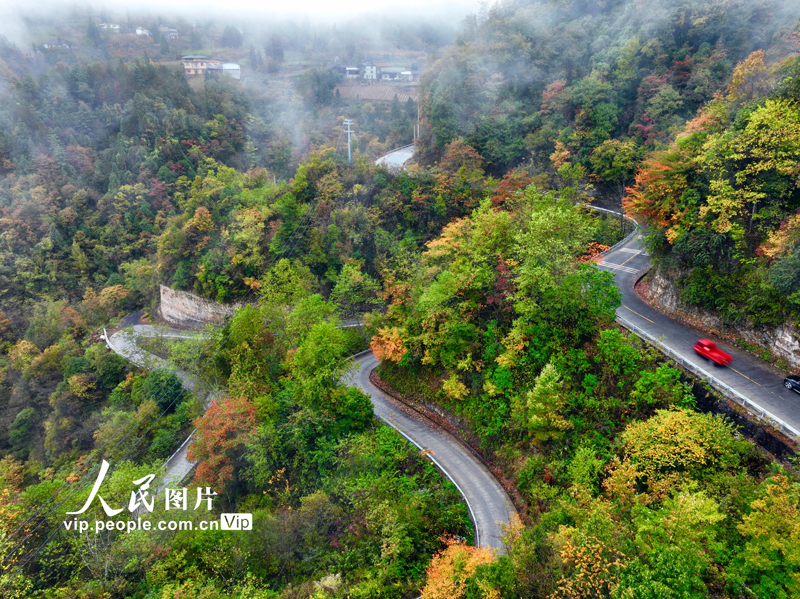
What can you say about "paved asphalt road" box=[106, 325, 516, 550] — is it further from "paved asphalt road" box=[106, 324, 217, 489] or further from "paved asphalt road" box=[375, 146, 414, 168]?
"paved asphalt road" box=[375, 146, 414, 168]

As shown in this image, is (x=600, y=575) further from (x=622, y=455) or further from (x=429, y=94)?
(x=429, y=94)

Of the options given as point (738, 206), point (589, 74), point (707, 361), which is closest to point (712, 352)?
point (707, 361)

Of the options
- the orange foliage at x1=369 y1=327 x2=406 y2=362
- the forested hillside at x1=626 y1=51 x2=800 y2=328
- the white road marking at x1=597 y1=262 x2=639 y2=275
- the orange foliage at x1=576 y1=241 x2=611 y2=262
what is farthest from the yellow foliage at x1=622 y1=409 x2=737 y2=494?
the white road marking at x1=597 y1=262 x2=639 y2=275

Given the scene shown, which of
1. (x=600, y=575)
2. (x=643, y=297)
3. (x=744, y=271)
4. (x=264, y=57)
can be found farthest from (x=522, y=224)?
(x=264, y=57)

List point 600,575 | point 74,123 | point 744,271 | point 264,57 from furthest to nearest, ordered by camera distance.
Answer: point 264,57 → point 74,123 → point 744,271 → point 600,575

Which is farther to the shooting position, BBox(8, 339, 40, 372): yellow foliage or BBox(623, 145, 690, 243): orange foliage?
BBox(8, 339, 40, 372): yellow foliage

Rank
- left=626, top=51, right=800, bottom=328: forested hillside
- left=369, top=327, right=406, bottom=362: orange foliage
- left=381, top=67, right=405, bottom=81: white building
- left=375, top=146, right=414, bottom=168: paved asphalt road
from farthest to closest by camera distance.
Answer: left=381, top=67, right=405, bottom=81: white building → left=375, top=146, right=414, bottom=168: paved asphalt road → left=369, top=327, right=406, bottom=362: orange foliage → left=626, top=51, right=800, bottom=328: forested hillside

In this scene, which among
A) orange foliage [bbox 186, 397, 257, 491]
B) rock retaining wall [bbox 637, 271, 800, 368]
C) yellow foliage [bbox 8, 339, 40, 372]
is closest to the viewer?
rock retaining wall [bbox 637, 271, 800, 368]
